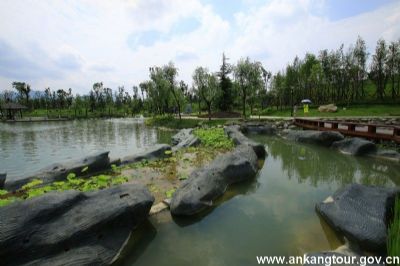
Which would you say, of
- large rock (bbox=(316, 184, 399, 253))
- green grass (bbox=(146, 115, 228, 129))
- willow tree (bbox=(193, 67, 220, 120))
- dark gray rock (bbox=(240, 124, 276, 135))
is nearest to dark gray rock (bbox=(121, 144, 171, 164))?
large rock (bbox=(316, 184, 399, 253))

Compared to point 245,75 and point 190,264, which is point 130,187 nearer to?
point 190,264

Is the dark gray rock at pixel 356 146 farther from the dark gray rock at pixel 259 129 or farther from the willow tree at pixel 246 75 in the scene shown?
the willow tree at pixel 246 75

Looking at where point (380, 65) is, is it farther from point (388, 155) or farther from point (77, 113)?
point (77, 113)

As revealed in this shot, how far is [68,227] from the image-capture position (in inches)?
148

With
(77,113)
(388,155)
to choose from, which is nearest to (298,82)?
(388,155)

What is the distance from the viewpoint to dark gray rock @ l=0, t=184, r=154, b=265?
3.33 metres

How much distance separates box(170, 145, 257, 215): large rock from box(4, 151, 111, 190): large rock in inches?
178

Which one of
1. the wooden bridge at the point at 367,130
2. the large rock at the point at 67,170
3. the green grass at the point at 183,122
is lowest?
the large rock at the point at 67,170

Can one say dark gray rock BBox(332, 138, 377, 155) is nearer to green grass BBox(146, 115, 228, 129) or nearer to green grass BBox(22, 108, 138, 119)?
green grass BBox(146, 115, 228, 129)

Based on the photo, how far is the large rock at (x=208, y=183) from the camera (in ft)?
18.0

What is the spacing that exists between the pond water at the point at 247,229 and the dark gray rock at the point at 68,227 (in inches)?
16.8

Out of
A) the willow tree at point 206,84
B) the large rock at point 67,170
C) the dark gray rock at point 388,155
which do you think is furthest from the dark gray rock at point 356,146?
the willow tree at point 206,84

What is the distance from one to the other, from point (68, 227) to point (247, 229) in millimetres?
3427

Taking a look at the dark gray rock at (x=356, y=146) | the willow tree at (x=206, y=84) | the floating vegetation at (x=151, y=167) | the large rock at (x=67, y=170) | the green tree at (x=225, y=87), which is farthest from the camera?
the green tree at (x=225, y=87)
